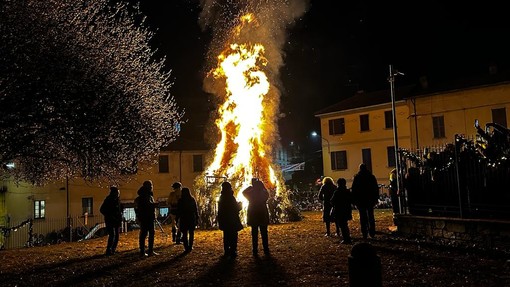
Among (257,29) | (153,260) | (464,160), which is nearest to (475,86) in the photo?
(257,29)

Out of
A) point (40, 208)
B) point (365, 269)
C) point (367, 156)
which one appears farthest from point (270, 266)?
point (40, 208)

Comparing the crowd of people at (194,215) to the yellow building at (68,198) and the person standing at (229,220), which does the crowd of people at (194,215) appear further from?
the yellow building at (68,198)

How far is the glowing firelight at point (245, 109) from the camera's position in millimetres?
23453

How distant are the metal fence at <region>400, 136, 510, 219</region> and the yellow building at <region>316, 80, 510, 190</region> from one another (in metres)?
24.0

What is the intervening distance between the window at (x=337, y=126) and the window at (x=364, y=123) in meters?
1.85

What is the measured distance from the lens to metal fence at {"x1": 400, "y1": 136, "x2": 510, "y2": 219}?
10.7 meters

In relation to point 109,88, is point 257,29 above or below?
above

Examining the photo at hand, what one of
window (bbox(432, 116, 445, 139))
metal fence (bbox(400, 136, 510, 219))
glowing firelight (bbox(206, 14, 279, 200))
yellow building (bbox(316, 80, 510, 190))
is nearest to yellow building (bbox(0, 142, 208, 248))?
glowing firelight (bbox(206, 14, 279, 200))

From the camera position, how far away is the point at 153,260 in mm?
11383

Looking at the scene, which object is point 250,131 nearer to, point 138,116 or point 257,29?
point 257,29

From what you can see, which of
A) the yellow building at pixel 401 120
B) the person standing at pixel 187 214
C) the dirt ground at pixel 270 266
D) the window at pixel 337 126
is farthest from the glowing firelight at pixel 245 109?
the window at pixel 337 126

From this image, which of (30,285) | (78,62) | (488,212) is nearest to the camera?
(30,285)

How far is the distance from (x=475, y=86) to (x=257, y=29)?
19821 mm

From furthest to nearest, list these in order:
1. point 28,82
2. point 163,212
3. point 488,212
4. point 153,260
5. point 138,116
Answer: point 163,212
point 138,116
point 28,82
point 153,260
point 488,212
